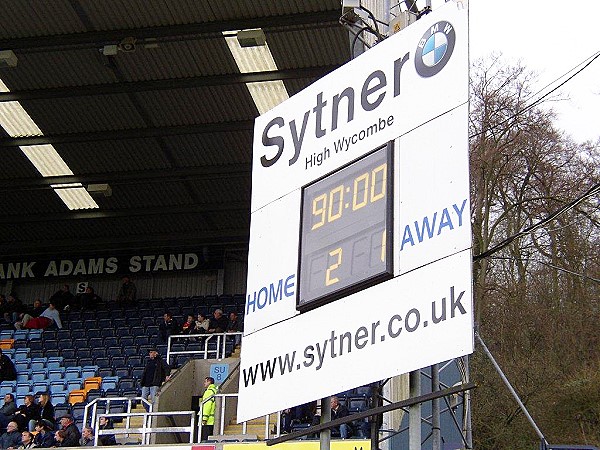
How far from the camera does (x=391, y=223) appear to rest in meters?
7.51

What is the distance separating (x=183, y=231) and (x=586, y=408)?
12616mm

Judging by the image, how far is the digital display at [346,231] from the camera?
7586mm

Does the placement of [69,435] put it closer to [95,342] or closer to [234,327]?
[234,327]

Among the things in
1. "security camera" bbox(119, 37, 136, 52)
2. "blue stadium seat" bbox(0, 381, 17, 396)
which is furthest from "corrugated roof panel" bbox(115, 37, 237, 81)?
"blue stadium seat" bbox(0, 381, 17, 396)

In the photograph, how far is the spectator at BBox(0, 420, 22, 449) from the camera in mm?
17609

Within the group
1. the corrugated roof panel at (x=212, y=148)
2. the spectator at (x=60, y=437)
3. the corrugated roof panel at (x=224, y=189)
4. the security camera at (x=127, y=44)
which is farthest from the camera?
the corrugated roof panel at (x=224, y=189)

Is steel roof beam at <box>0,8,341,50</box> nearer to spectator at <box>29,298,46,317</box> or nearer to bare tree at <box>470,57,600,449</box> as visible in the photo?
spectator at <box>29,298,46,317</box>

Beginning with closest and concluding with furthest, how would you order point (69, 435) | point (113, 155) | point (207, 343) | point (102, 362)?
point (69, 435)
point (207, 343)
point (102, 362)
point (113, 155)

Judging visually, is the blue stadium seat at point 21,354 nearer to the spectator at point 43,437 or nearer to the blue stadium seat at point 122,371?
the blue stadium seat at point 122,371

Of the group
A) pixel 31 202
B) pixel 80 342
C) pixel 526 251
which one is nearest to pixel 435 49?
pixel 80 342

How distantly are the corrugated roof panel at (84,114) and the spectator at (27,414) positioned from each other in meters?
7.59

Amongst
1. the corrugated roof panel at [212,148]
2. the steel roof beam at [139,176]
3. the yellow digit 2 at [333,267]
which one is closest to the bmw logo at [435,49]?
the yellow digit 2 at [333,267]

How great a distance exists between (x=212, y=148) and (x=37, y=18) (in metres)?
6.19

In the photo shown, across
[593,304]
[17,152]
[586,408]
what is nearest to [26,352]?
[17,152]
